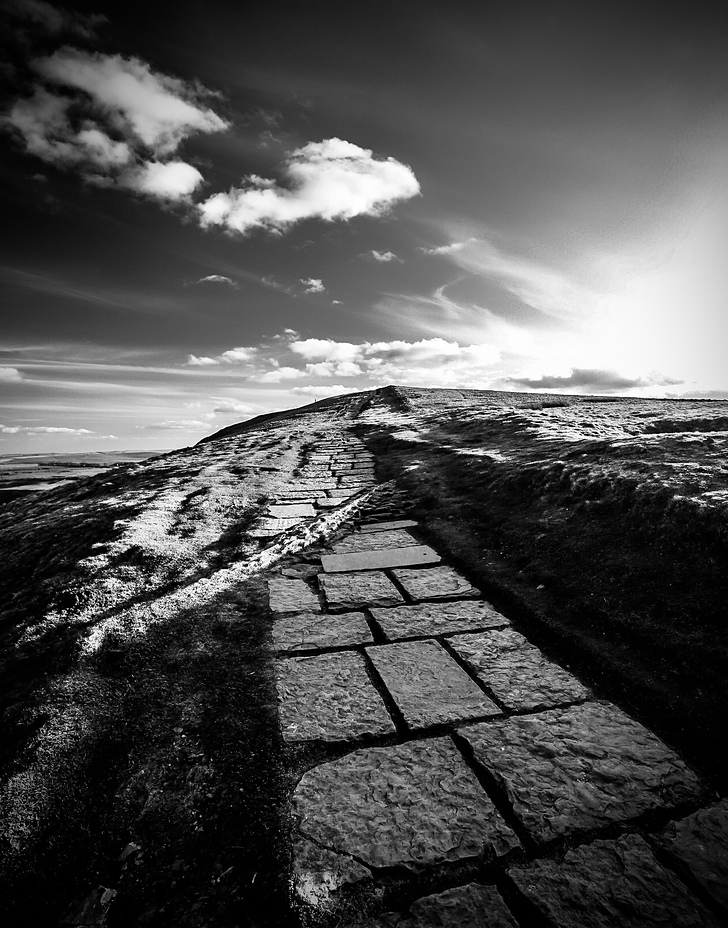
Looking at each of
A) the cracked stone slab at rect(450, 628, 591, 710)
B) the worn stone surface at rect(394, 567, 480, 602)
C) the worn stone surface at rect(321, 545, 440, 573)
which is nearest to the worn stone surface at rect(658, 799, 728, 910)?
the cracked stone slab at rect(450, 628, 591, 710)

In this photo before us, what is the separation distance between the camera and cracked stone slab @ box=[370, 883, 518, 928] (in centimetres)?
114

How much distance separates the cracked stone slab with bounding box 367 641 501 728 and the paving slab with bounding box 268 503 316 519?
7.11 feet

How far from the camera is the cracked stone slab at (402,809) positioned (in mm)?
1323

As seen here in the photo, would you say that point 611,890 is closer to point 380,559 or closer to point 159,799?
point 159,799

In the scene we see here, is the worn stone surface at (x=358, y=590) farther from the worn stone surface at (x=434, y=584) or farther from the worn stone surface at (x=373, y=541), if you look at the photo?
the worn stone surface at (x=373, y=541)

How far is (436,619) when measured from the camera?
8.60 ft

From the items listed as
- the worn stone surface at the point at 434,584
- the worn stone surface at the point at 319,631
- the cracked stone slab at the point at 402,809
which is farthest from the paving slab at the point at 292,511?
the cracked stone slab at the point at 402,809

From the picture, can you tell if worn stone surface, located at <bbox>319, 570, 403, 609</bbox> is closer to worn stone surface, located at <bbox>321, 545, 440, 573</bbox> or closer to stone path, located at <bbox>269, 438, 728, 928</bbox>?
worn stone surface, located at <bbox>321, 545, 440, 573</bbox>

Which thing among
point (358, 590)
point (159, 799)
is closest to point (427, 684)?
point (358, 590)

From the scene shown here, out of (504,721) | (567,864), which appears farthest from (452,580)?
(567,864)

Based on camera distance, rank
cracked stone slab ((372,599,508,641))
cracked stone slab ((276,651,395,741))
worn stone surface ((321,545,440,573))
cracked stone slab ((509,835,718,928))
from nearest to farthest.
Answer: cracked stone slab ((509,835,718,928)), cracked stone slab ((276,651,395,741)), cracked stone slab ((372,599,508,641)), worn stone surface ((321,545,440,573))

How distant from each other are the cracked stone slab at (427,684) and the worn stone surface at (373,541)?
1.44m

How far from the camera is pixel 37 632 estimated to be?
227cm

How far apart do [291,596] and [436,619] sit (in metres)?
0.98
